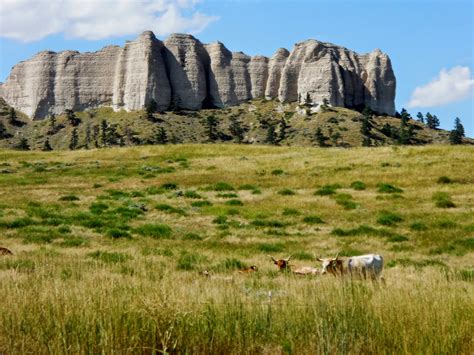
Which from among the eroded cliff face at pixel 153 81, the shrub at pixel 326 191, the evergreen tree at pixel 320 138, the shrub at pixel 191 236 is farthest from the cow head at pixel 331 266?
the eroded cliff face at pixel 153 81

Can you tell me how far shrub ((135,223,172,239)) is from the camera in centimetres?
1788

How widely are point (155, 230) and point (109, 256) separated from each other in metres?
5.29

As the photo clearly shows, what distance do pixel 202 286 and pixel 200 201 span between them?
18.8 m

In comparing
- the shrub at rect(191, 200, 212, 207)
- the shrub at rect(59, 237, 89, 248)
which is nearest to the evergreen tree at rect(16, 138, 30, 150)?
the shrub at rect(191, 200, 212, 207)

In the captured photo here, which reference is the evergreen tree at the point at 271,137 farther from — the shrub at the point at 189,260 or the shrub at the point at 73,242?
the shrub at the point at 189,260

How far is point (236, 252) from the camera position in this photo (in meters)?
15.0

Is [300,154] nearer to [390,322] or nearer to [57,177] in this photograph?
[57,177]

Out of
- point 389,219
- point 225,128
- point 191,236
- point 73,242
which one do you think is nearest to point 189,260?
point 191,236

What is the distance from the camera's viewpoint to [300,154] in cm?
5050

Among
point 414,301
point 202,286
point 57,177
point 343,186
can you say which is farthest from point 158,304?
point 57,177

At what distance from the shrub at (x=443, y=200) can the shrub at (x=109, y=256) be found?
16497 millimetres

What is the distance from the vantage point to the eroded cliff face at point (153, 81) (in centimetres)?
18725

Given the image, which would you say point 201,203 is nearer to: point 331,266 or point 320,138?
point 331,266

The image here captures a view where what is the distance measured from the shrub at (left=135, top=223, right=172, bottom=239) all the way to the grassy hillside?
119 m
